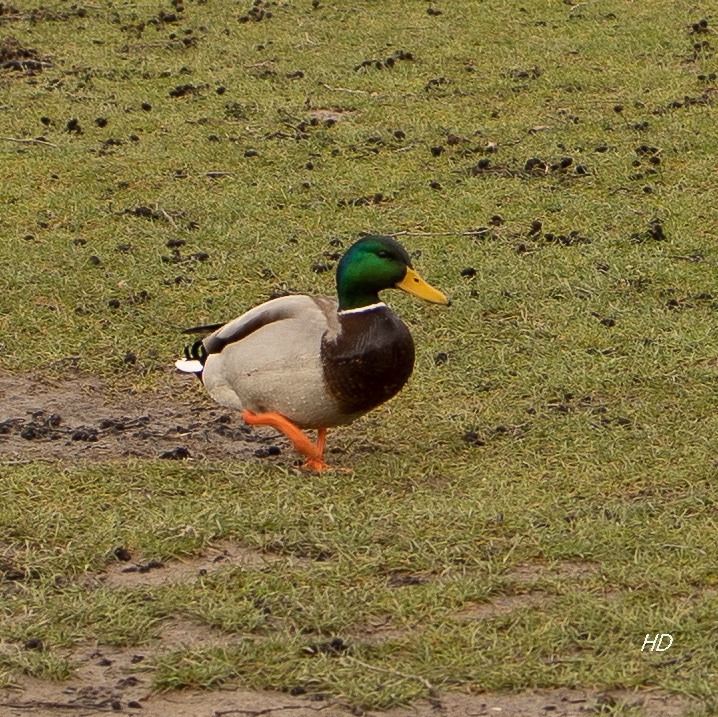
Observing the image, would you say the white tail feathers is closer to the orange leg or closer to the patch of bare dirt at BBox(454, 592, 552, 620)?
the orange leg

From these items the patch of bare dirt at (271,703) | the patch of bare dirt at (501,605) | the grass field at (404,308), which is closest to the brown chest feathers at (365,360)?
the grass field at (404,308)

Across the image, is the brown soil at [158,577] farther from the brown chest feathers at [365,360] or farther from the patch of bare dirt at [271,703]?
the brown chest feathers at [365,360]

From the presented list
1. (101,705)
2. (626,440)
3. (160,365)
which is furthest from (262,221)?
(101,705)

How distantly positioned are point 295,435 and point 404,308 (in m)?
1.72

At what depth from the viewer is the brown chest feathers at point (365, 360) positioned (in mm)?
4699

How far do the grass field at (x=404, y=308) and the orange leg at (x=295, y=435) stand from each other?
99mm

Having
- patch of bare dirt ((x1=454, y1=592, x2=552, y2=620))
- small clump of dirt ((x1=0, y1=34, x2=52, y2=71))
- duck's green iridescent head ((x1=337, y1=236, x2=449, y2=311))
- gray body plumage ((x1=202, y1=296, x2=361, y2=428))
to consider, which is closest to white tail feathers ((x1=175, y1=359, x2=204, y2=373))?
gray body plumage ((x1=202, y1=296, x2=361, y2=428))

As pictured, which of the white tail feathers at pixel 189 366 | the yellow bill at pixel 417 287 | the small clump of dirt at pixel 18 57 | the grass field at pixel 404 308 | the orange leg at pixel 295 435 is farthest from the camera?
the small clump of dirt at pixel 18 57

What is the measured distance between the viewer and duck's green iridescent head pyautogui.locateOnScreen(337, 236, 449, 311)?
4848mm

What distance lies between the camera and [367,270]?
4859 millimetres

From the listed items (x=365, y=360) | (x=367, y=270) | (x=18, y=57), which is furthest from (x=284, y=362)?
(x=18, y=57)

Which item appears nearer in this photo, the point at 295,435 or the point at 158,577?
the point at 158,577

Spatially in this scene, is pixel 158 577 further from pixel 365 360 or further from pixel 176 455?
pixel 365 360

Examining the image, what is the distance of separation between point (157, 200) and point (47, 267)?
3.42 feet
